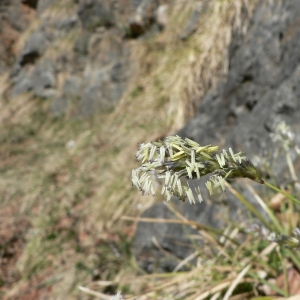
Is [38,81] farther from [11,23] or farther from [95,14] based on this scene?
[11,23]

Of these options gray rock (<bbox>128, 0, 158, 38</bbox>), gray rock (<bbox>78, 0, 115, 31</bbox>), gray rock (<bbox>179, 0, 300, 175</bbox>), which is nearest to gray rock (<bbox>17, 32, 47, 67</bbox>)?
gray rock (<bbox>78, 0, 115, 31</bbox>)

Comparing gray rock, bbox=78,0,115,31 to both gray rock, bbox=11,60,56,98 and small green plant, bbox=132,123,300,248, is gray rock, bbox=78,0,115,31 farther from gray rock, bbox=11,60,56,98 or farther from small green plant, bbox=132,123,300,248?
small green plant, bbox=132,123,300,248

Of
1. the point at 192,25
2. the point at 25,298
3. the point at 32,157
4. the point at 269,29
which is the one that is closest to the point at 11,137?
the point at 32,157

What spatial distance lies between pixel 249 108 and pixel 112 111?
4.09 metres

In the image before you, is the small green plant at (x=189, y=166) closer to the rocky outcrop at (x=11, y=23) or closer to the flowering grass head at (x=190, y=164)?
the flowering grass head at (x=190, y=164)

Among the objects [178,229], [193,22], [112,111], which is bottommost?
[112,111]

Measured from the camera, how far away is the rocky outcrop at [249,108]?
80.5 inches

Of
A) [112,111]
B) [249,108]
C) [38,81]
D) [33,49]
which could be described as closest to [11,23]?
[33,49]

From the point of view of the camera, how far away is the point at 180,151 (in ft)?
2.04

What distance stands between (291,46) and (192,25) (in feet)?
11.1

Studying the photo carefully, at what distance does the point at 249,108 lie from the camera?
2.46m

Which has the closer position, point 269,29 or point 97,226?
point 269,29

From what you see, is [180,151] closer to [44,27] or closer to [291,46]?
[291,46]

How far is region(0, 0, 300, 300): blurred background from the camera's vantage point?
250 centimetres
